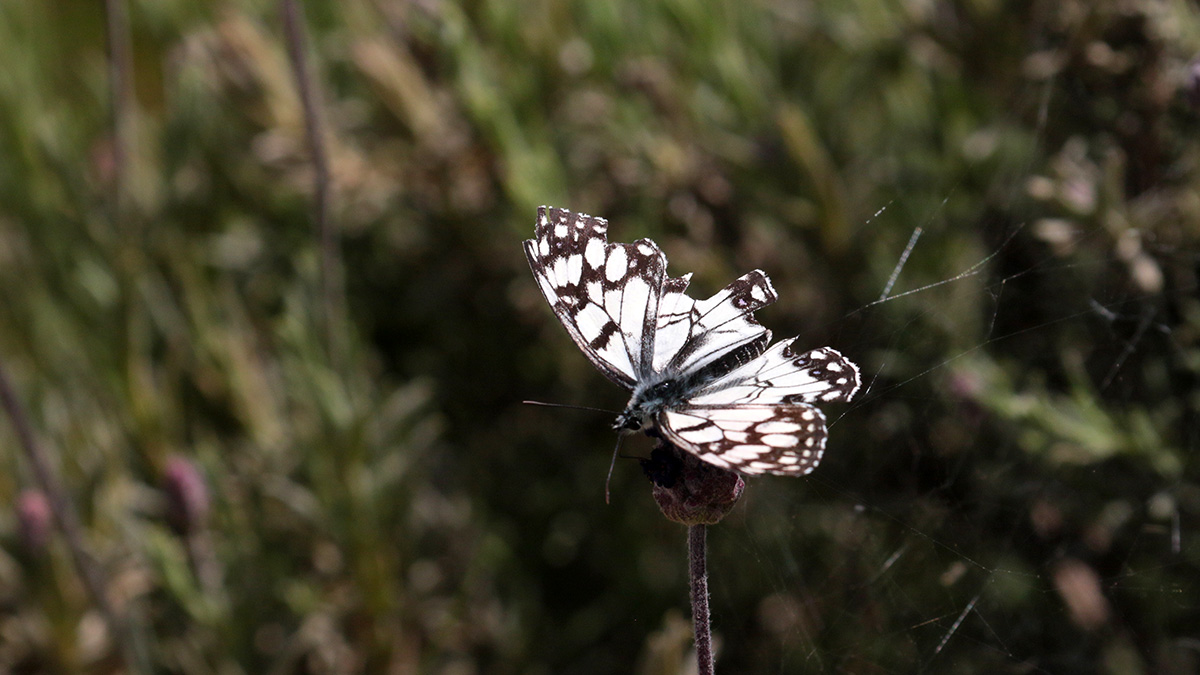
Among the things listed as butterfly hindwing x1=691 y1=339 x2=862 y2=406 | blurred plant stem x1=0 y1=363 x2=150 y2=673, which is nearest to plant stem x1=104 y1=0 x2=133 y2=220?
blurred plant stem x1=0 y1=363 x2=150 y2=673

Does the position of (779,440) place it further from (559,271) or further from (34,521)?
(34,521)

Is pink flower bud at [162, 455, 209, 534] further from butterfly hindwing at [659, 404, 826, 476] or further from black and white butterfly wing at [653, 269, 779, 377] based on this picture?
butterfly hindwing at [659, 404, 826, 476]

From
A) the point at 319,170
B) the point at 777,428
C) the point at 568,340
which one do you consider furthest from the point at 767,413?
the point at 568,340

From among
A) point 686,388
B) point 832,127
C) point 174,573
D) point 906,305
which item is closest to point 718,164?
point 832,127

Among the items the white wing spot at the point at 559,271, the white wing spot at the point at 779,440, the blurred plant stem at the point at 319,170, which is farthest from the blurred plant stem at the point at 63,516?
the white wing spot at the point at 779,440

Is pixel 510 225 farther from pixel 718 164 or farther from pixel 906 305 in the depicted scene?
pixel 906 305
